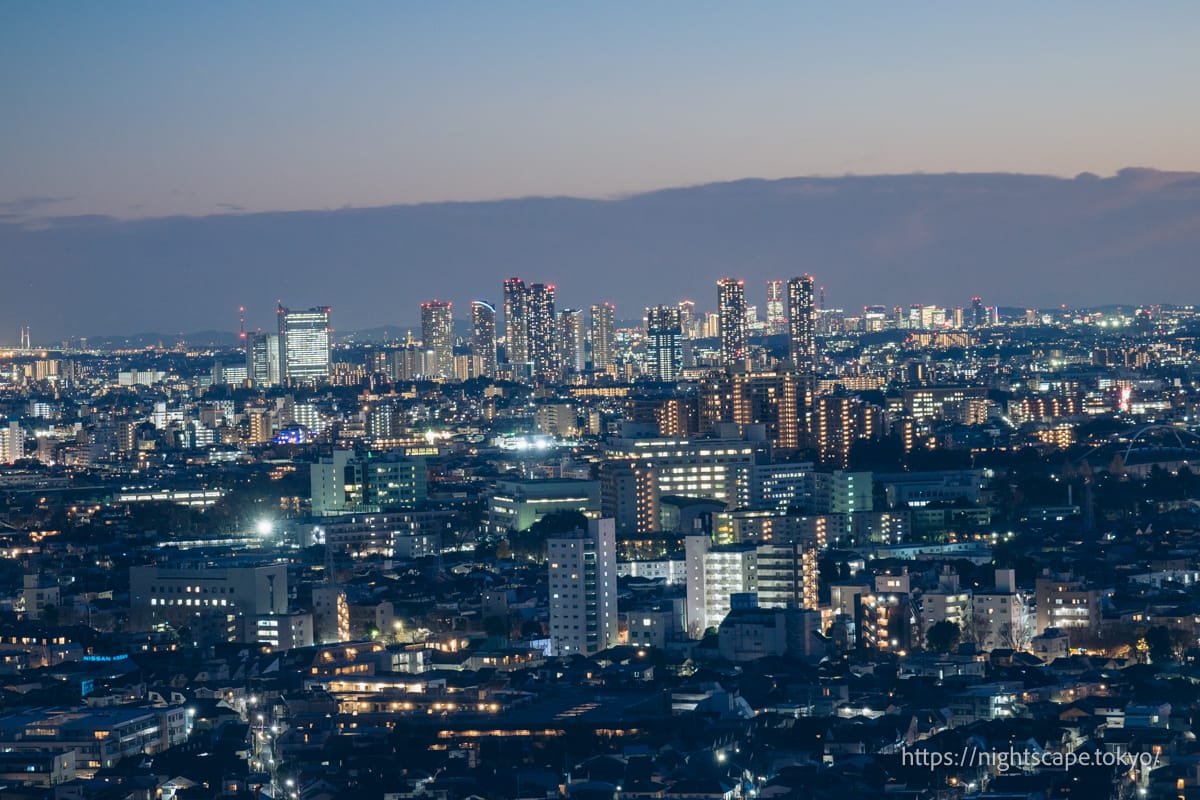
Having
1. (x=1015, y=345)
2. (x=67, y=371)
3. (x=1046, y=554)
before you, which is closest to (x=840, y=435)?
(x=1046, y=554)

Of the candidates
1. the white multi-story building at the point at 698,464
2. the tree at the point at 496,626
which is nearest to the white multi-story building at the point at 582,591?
the tree at the point at 496,626

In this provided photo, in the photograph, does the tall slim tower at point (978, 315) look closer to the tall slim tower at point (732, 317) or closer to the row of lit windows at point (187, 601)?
the tall slim tower at point (732, 317)

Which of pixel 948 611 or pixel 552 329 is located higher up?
pixel 552 329

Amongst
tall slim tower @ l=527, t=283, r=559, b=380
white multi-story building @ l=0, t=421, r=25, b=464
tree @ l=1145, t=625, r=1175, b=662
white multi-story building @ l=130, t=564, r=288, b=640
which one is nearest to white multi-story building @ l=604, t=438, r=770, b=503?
white multi-story building @ l=130, t=564, r=288, b=640

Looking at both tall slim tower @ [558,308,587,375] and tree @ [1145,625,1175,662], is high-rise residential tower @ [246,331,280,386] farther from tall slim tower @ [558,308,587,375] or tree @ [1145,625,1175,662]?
tree @ [1145,625,1175,662]

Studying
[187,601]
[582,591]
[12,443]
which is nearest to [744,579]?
[582,591]

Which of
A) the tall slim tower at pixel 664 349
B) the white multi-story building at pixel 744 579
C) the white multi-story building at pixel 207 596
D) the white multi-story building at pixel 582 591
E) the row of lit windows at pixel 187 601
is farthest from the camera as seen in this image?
the tall slim tower at pixel 664 349

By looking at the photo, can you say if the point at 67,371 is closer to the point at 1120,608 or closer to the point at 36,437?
the point at 36,437
